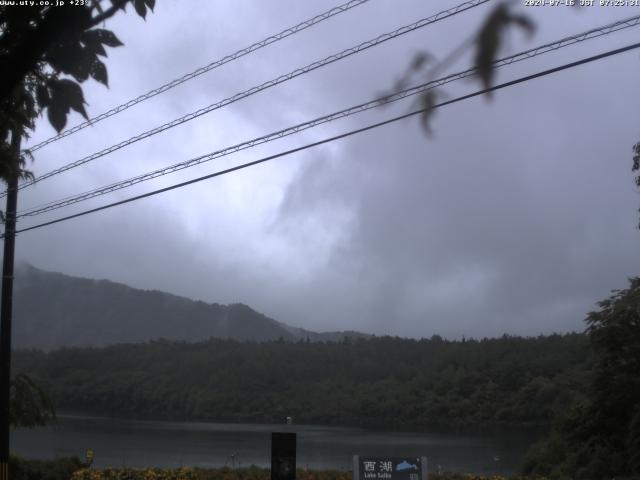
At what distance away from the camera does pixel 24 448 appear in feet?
122

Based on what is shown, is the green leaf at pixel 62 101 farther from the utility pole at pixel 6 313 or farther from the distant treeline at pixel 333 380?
the distant treeline at pixel 333 380

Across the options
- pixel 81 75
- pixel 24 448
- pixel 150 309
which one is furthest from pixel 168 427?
pixel 150 309

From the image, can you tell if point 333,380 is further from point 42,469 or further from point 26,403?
point 26,403

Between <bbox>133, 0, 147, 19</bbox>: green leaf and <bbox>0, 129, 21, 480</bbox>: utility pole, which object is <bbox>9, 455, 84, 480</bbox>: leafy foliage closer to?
<bbox>0, 129, 21, 480</bbox>: utility pole

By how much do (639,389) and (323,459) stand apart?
10.3m

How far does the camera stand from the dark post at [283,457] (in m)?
12.6

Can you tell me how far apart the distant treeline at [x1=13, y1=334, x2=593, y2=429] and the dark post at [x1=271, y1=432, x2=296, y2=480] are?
2446 cm

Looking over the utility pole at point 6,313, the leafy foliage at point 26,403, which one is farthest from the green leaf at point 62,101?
the leafy foliage at point 26,403

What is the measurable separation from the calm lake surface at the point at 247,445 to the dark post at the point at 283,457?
30.4 feet

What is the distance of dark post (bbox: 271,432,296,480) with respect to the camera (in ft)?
41.3

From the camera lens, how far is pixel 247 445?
113 feet

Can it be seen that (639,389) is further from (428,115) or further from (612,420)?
(428,115)

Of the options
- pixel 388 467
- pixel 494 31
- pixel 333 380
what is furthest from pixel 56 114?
pixel 333 380

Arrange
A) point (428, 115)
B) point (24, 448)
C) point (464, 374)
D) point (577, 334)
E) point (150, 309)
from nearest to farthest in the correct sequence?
point (428, 115) < point (24, 448) < point (464, 374) < point (577, 334) < point (150, 309)
